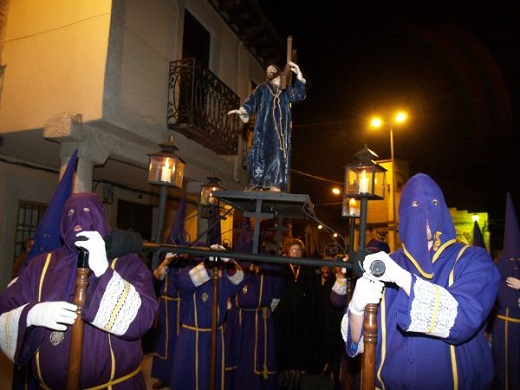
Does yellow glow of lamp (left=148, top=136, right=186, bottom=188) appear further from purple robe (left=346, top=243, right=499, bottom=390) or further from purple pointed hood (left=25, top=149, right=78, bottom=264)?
purple robe (left=346, top=243, right=499, bottom=390)

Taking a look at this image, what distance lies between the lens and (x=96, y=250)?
2.29 meters

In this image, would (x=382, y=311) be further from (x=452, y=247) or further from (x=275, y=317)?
(x=275, y=317)

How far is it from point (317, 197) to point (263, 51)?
47.0 ft

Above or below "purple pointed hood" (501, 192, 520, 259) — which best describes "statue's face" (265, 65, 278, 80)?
above

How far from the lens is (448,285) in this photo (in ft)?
7.88

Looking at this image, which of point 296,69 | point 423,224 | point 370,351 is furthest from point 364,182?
point 370,351

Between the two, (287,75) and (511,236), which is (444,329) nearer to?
(287,75)

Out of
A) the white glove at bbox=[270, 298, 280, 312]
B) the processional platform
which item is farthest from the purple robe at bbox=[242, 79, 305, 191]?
the white glove at bbox=[270, 298, 280, 312]

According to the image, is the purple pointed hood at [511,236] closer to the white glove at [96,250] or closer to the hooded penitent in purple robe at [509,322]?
the hooded penitent in purple robe at [509,322]

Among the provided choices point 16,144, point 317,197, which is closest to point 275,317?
point 16,144

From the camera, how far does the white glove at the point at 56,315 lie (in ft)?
7.83

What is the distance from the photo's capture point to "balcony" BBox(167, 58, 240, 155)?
8.20 m

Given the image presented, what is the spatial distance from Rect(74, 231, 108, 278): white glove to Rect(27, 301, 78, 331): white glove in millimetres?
264

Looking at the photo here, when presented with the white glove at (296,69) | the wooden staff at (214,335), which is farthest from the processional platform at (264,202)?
the wooden staff at (214,335)
